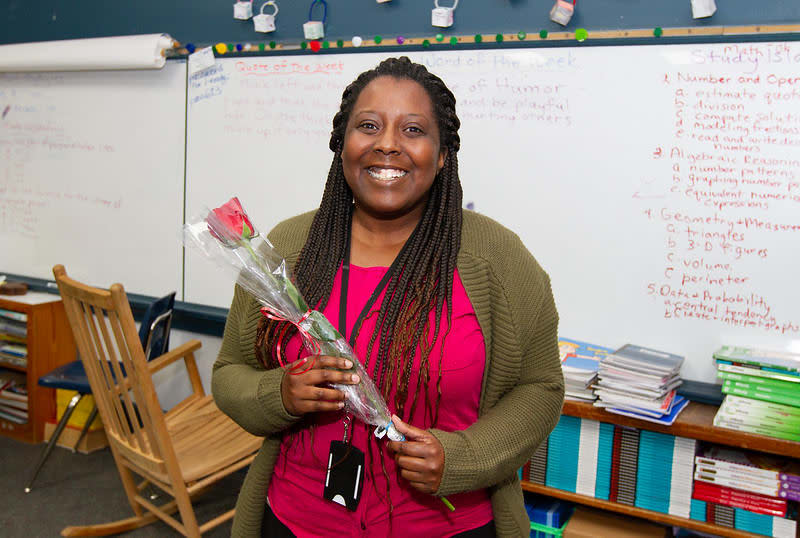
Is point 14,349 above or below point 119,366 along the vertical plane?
below

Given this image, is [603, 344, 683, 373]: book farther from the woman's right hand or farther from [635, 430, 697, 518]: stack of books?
the woman's right hand

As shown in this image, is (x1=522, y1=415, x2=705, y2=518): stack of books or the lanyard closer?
the lanyard

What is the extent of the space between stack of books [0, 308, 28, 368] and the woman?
2567mm

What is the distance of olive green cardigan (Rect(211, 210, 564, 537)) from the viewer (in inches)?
47.3

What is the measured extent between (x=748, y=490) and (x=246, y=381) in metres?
1.56

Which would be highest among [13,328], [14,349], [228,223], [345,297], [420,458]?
[228,223]

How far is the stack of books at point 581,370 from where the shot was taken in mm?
2205

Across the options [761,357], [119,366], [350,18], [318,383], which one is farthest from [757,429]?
[350,18]

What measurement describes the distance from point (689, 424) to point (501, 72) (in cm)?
135

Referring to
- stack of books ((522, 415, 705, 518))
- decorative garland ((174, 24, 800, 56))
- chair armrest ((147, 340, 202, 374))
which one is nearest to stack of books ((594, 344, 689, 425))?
stack of books ((522, 415, 705, 518))

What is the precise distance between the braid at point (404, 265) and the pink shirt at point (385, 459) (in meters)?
0.02

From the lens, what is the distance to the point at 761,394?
203 centimetres

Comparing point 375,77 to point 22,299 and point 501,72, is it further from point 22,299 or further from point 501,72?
point 22,299

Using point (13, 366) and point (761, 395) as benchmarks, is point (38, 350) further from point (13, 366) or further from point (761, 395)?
point (761, 395)
